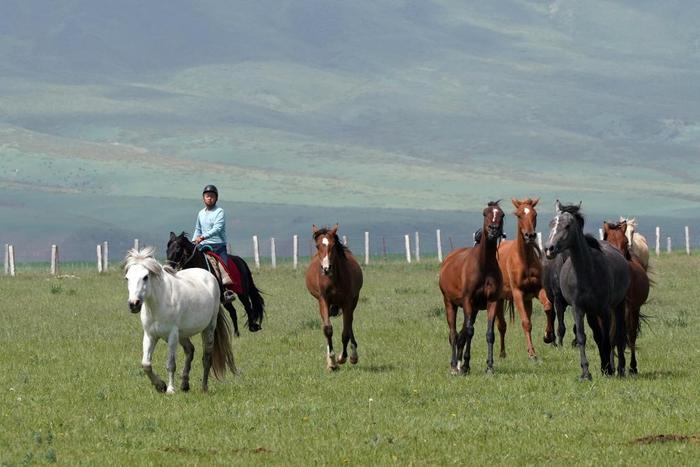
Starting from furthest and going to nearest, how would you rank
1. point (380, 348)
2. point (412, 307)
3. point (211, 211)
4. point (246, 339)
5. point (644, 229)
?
point (644, 229), point (412, 307), point (246, 339), point (380, 348), point (211, 211)

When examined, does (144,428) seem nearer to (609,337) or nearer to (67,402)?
(67,402)

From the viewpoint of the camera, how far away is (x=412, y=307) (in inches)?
1304

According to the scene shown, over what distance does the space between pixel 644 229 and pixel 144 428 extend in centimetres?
18827

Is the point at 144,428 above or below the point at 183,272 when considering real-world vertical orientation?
below

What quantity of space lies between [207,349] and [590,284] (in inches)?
191

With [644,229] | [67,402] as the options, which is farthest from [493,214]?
[644,229]

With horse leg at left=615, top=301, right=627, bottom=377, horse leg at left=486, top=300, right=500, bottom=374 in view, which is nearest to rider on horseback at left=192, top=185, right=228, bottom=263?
horse leg at left=486, top=300, right=500, bottom=374

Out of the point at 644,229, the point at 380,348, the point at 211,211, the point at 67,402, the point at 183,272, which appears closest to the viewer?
the point at 67,402

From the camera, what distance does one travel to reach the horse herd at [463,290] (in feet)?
59.1

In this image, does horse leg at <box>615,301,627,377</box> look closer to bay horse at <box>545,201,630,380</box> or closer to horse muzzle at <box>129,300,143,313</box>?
bay horse at <box>545,201,630,380</box>

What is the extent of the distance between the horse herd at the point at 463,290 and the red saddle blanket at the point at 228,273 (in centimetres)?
19

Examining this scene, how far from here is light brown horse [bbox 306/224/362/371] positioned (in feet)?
68.1

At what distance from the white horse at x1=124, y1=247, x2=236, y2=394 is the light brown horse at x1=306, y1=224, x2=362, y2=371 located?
1999 mm

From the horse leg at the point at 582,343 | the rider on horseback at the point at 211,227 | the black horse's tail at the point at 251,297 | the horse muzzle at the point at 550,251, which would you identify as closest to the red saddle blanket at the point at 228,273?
the rider on horseback at the point at 211,227
